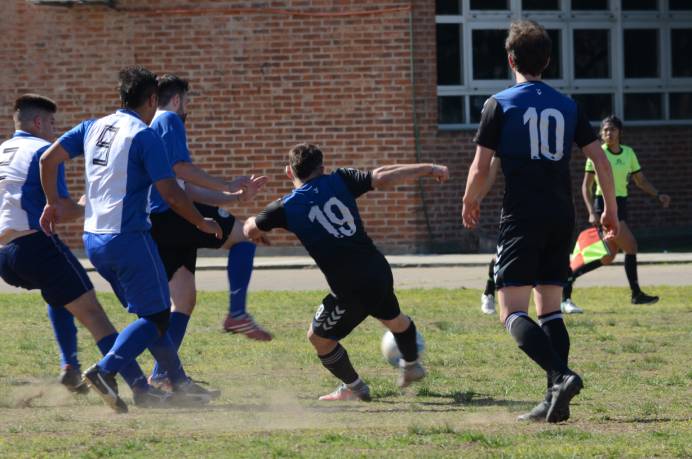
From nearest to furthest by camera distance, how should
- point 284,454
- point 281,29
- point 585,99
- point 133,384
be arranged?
point 284,454 → point 133,384 → point 281,29 → point 585,99

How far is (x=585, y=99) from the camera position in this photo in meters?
22.1

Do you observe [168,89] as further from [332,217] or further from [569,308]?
[569,308]

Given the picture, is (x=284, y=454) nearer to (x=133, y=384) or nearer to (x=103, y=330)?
(x=133, y=384)

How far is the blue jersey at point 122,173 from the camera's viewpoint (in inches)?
289

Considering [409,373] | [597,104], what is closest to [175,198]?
[409,373]

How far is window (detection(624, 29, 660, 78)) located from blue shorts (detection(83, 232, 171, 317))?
53.1 ft

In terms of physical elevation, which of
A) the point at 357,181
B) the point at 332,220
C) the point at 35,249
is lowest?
the point at 35,249

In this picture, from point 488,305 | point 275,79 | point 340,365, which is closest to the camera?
point 340,365

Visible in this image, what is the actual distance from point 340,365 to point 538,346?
1.51 m

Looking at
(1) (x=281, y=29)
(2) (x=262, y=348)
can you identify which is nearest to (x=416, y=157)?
(1) (x=281, y=29)

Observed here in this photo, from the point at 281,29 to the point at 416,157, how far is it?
2870 mm

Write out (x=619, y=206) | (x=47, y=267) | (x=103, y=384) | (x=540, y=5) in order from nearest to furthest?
1. (x=103, y=384)
2. (x=47, y=267)
3. (x=619, y=206)
4. (x=540, y=5)

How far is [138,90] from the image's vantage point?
752 centimetres

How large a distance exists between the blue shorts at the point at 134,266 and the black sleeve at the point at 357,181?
46.8 inches
